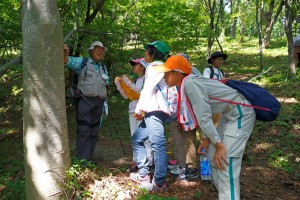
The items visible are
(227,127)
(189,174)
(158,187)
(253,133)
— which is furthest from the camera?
(253,133)

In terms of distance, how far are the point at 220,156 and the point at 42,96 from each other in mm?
2061

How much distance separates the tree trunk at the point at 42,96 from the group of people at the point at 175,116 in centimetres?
78

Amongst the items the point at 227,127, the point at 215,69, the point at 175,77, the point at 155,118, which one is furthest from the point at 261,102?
the point at 215,69

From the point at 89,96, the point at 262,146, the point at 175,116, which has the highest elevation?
the point at 89,96

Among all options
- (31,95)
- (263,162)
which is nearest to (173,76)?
(31,95)

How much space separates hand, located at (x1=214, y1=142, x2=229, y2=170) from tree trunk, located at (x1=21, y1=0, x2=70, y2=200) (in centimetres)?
186

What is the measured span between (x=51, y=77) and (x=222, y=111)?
1.96 m

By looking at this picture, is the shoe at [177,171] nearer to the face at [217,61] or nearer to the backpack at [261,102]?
the backpack at [261,102]

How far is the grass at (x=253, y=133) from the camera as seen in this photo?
5.45 m

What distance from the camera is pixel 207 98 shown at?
2734mm

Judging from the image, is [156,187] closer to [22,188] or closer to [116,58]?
[22,188]

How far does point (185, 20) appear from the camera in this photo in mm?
8672

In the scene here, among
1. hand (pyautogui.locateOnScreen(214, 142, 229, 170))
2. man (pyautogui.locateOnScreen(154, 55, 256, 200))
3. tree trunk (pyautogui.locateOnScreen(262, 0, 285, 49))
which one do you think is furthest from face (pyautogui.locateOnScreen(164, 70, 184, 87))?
tree trunk (pyautogui.locateOnScreen(262, 0, 285, 49))

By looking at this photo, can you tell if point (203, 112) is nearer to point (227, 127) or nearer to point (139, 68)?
point (227, 127)
